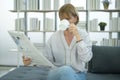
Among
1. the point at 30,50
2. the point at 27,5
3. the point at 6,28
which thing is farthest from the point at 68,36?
the point at 6,28

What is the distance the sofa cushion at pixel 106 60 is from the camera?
2.75 meters

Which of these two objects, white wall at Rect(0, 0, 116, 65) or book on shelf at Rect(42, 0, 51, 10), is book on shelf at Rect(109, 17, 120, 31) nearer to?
book on shelf at Rect(42, 0, 51, 10)

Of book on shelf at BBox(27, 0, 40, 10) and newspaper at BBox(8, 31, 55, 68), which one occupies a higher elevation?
book on shelf at BBox(27, 0, 40, 10)

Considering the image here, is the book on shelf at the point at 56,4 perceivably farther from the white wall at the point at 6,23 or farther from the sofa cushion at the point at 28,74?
the sofa cushion at the point at 28,74

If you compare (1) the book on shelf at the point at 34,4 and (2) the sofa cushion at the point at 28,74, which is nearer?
(2) the sofa cushion at the point at 28,74

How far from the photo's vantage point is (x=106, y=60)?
109 inches

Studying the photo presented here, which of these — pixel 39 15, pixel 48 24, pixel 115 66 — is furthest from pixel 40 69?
pixel 39 15

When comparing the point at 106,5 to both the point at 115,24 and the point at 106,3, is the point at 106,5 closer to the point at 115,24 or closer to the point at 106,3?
the point at 106,3

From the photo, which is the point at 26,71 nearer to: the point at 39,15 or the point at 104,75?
the point at 104,75

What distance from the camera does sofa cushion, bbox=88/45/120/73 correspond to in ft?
9.03

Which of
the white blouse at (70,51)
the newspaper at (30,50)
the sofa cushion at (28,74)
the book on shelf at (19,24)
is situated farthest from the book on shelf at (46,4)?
the newspaper at (30,50)

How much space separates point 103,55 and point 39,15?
8.30 ft

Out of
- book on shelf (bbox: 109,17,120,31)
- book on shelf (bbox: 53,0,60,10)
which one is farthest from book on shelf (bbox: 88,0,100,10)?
book on shelf (bbox: 53,0,60,10)

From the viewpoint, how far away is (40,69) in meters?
2.73
